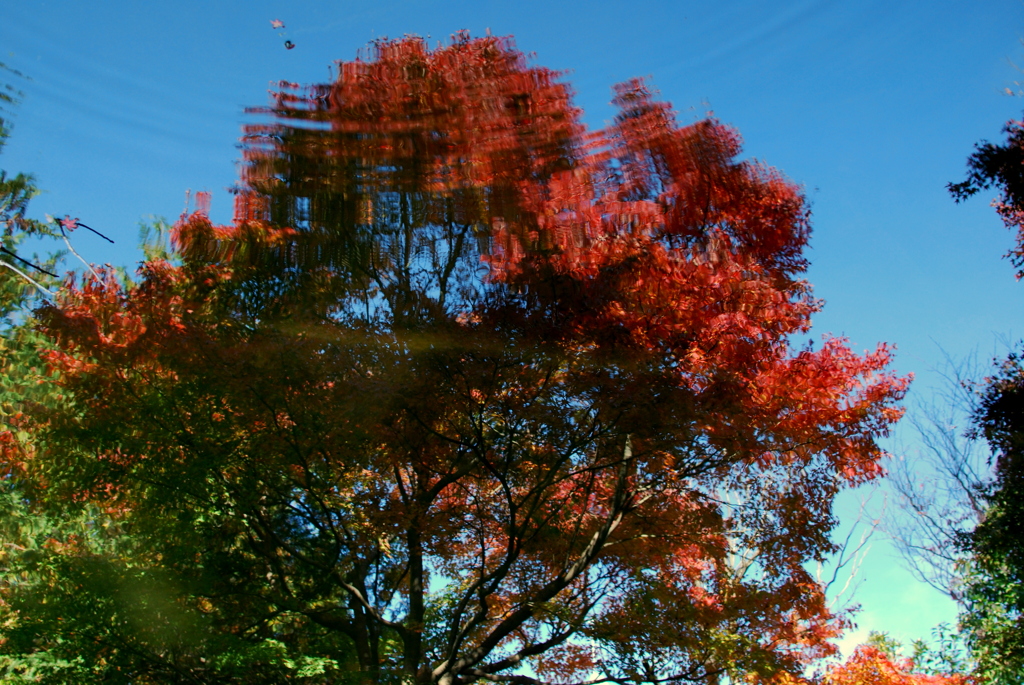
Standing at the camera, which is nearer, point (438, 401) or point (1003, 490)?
point (438, 401)

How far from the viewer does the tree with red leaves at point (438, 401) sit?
226 inches

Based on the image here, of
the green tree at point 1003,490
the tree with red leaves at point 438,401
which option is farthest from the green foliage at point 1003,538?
the tree with red leaves at point 438,401

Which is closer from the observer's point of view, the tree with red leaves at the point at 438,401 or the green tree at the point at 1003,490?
the tree with red leaves at the point at 438,401

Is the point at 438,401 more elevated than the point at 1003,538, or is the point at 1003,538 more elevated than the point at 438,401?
the point at 438,401

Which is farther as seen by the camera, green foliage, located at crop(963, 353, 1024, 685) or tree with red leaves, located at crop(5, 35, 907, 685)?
green foliage, located at crop(963, 353, 1024, 685)

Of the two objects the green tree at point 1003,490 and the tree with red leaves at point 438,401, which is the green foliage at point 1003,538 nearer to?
the green tree at point 1003,490

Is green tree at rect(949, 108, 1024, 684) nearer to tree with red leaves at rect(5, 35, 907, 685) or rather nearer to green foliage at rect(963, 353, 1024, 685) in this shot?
green foliage at rect(963, 353, 1024, 685)

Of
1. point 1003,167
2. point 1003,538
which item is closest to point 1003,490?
point 1003,538

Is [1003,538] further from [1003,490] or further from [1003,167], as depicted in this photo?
[1003,167]

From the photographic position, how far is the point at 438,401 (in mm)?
5934

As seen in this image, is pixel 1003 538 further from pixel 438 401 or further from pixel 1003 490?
pixel 438 401

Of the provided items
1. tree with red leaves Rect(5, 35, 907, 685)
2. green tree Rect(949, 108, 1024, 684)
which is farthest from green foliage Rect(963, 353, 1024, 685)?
tree with red leaves Rect(5, 35, 907, 685)

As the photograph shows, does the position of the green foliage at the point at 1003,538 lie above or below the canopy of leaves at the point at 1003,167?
below

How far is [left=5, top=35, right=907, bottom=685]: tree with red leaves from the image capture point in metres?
5.74
